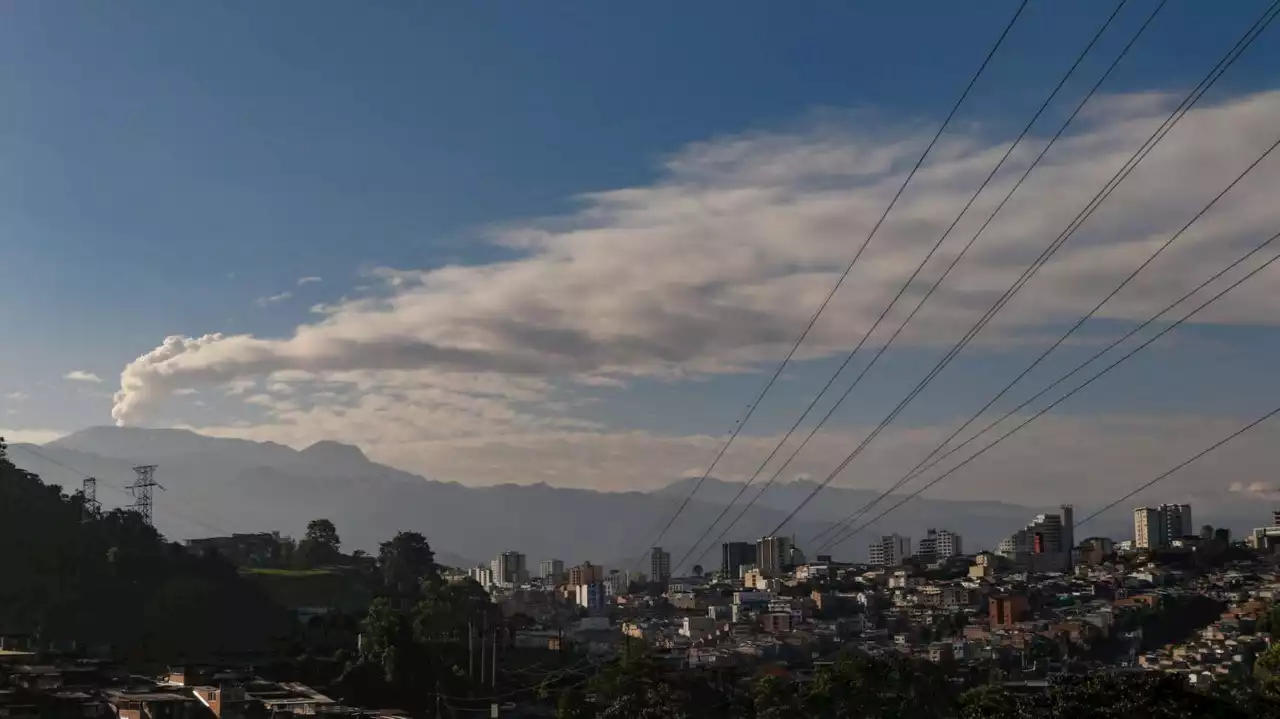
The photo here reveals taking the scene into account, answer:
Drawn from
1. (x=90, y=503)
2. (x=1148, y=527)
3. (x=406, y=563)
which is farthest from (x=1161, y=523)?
(x=90, y=503)

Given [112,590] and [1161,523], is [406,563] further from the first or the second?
[1161,523]

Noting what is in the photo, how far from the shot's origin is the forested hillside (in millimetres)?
50656

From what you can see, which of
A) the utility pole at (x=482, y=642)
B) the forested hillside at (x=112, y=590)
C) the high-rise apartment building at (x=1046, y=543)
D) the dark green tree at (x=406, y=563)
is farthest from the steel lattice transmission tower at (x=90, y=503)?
the high-rise apartment building at (x=1046, y=543)

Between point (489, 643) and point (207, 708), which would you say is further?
point (489, 643)

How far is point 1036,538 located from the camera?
16788 cm

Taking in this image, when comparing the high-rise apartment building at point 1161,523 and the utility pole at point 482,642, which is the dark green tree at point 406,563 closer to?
the utility pole at point 482,642

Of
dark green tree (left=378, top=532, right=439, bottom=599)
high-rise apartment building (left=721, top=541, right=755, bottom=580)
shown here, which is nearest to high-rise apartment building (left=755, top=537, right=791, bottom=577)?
high-rise apartment building (left=721, top=541, right=755, bottom=580)

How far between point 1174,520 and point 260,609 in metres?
145

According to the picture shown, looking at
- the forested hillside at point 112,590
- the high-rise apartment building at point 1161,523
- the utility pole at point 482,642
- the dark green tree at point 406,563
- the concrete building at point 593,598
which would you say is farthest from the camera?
the high-rise apartment building at point 1161,523

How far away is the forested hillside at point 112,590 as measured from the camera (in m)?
50.7

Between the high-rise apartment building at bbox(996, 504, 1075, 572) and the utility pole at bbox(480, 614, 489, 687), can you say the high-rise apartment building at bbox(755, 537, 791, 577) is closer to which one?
the high-rise apartment building at bbox(996, 504, 1075, 572)

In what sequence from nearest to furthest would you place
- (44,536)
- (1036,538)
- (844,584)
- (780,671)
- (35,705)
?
1. (35,705)
2. (44,536)
3. (780,671)
4. (844,584)
5. (1036,538)

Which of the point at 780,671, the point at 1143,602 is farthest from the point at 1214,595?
the point at 780,671

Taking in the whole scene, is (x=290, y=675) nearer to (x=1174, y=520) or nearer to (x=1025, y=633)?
(x=1025, y=633)
